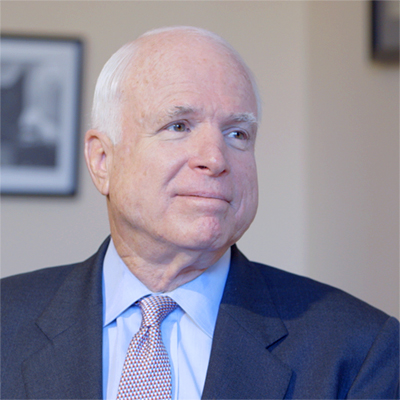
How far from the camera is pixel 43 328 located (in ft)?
4.13

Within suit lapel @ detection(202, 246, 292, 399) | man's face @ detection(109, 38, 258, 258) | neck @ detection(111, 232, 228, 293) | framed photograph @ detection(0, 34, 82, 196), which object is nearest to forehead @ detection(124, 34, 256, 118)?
man's face @ detection(109, 38, 258, 258)

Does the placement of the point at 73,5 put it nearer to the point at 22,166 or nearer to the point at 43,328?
the point at 22,166

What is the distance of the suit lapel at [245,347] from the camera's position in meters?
1.10

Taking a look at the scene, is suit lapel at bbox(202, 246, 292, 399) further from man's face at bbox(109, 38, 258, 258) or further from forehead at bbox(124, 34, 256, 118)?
forehead at bbox(124, 34, 256, 118)

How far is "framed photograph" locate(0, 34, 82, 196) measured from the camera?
2084mm

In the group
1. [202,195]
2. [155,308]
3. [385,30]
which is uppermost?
[385,30]

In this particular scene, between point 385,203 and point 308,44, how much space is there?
27.0 inches

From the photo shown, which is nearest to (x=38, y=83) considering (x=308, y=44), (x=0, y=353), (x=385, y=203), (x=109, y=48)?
(x=109, y=48)

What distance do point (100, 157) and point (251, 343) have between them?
1.76 ft

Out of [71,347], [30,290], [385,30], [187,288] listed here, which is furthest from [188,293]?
[385,30]

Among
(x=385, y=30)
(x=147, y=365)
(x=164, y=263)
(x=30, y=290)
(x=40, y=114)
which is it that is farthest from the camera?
(x=40, y=114)

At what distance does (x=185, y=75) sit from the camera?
119cm

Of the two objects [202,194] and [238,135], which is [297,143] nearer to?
[238,135]

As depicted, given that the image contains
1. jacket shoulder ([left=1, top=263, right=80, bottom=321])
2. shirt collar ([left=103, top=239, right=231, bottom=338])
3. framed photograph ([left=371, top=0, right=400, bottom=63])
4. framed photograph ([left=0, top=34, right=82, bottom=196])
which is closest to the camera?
shirt collar ([left=103, top=239, right=231, bottom=338])
